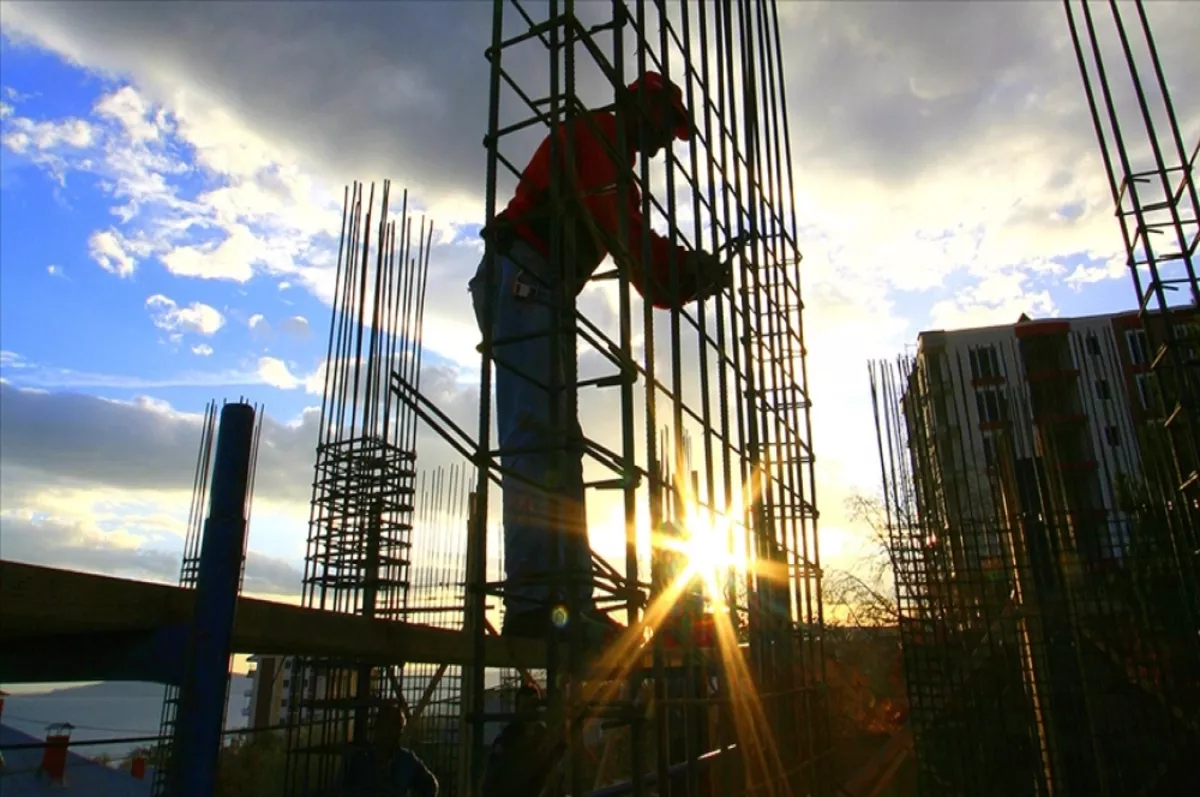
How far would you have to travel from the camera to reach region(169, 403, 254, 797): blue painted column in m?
1.58

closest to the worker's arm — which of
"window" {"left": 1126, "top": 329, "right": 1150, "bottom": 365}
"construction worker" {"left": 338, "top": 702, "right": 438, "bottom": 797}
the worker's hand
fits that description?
the worker's hand

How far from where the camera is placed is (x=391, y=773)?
5.77m

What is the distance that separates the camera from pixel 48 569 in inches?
61.2

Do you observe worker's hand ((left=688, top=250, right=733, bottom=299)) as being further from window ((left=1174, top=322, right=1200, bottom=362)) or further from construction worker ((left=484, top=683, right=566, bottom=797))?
window ((left=1174, top=322, right=1200, bottom=362))

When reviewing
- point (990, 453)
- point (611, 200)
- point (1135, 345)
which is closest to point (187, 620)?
point (611, 200)

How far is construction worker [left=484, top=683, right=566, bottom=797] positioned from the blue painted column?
4.08 ft

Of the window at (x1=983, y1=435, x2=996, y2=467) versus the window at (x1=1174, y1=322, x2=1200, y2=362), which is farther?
→ the window at (x1=983, y1=435, x2=996, y2=467)

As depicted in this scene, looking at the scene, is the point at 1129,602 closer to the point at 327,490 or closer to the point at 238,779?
the point at 327,490

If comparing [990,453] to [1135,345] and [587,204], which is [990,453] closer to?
[1135,345]

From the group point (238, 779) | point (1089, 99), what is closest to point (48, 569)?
point (1089, 99)

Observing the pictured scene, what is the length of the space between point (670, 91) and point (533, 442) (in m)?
1.95

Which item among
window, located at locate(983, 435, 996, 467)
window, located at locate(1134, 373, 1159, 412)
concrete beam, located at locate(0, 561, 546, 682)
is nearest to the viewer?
concrete beam, located at locate(0, 561, 546, 682)

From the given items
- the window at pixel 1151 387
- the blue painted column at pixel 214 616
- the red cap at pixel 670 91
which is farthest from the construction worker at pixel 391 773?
the window at pixel 1151 387

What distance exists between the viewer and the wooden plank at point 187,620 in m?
1.53
